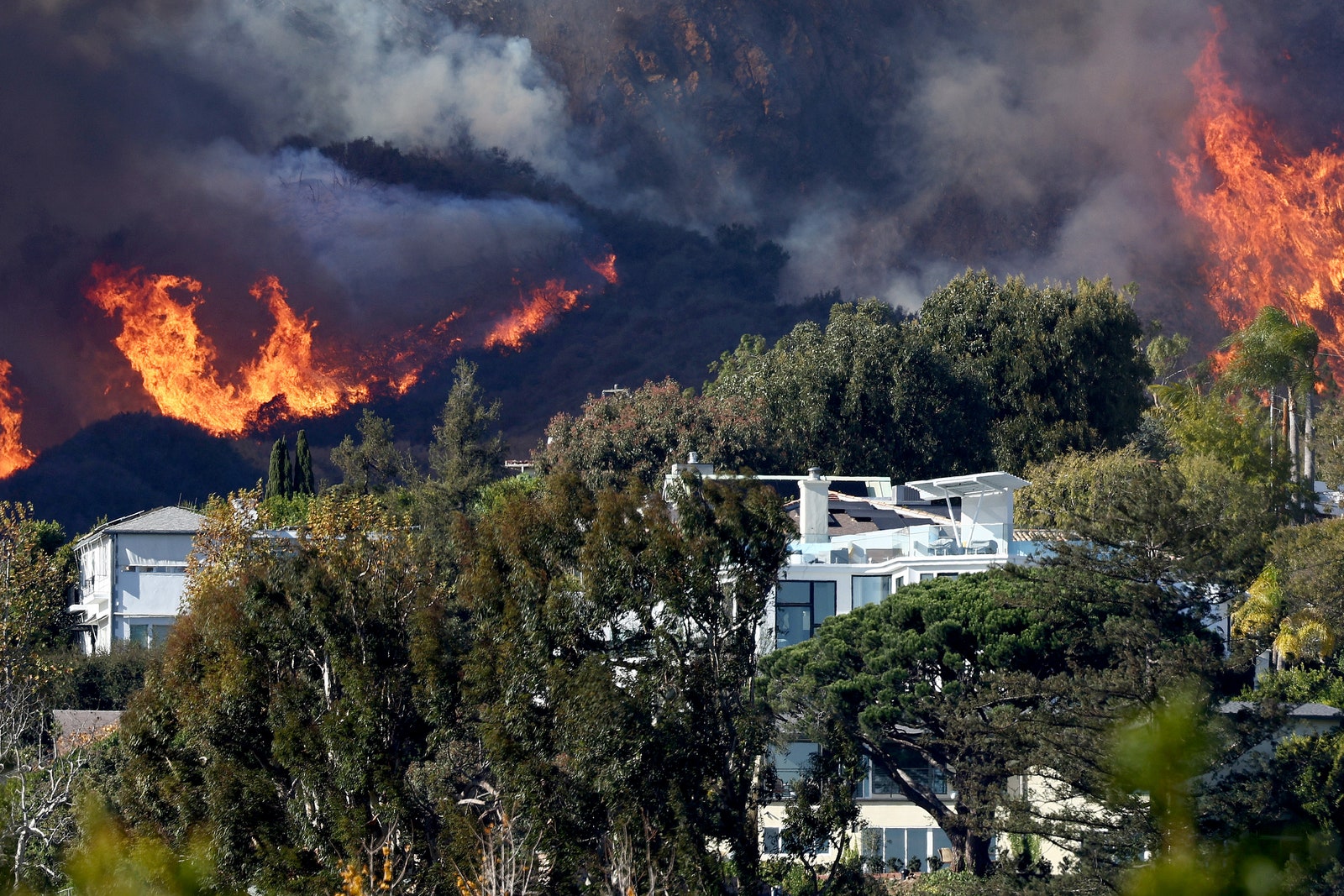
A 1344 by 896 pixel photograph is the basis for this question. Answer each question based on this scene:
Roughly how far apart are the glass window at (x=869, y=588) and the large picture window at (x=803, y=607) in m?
0.68

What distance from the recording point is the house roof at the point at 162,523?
205ft

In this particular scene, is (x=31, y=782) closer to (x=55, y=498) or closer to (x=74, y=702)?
(x=74, y=702)

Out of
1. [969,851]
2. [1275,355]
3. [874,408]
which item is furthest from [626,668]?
[1275,355]

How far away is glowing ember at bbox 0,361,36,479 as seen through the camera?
84.8 m

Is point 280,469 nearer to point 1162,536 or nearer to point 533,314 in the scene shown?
point 533,314

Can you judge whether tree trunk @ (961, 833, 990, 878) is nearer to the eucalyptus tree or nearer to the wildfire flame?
the eucalyptus tree

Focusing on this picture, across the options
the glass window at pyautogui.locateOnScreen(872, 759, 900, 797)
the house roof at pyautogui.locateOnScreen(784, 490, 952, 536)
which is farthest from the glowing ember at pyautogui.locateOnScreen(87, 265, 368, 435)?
the glass window at pyautogui.locateOnScreen(872, 759, 900, 797)

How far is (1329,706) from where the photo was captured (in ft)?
118

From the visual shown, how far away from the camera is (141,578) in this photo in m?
62.1

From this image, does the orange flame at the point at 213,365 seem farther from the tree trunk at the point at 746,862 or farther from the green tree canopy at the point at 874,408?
the tree trunk at the point at 746,862

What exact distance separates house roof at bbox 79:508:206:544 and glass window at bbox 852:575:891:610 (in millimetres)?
29103

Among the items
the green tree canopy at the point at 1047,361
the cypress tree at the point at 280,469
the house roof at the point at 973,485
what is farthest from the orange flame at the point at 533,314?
the house roof at the point at 973,485

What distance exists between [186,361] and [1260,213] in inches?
3464

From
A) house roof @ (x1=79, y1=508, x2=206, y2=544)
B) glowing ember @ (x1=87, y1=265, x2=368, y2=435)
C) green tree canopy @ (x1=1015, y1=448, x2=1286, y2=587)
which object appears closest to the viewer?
green tree canopy @ (x1=1015, y1=448, x2=1286, y2=587)
